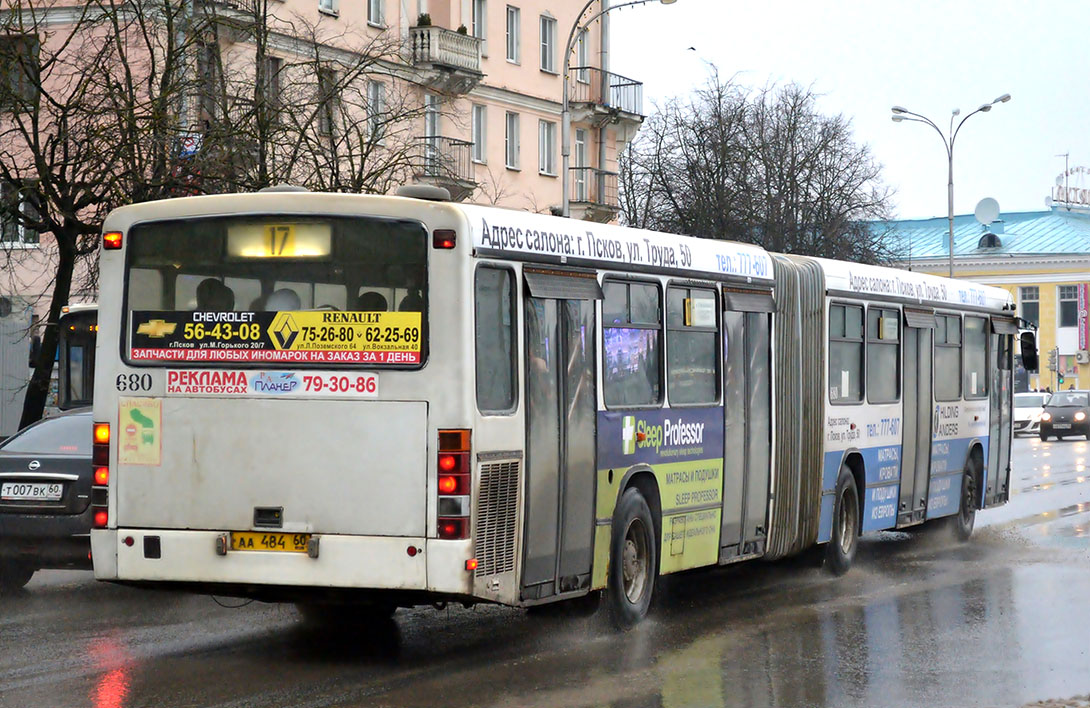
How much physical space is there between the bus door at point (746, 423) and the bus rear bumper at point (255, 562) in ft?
13.6

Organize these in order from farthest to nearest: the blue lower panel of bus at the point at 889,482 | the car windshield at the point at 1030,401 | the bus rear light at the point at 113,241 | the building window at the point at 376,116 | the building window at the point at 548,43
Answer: the car windshield at the point at 1030,401 → the building window at the point at 548,43 → the building window at the point at 376,116 → the blue lower panel of bus at the point at 889,482 → the bus rear light at the point at 113,241

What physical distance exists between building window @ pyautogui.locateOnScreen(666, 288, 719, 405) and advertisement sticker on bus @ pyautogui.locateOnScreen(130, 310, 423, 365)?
10.2 ft

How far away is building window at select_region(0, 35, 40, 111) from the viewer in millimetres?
22556

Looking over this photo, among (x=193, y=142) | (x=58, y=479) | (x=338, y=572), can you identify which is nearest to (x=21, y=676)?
(x=338, y=572)

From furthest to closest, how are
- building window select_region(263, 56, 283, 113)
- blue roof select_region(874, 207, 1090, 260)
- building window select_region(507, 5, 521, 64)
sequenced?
blue roof select_region(874, 207, 1090, 260), building window select_region(507, 5, 521, 64), building window select_region(263, 56, 283, 113)

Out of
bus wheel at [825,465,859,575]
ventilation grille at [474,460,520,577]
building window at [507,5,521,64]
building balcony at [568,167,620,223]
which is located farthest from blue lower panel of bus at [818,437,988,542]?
building balcony at [568,167,620,223]

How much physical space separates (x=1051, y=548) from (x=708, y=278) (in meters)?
6.95

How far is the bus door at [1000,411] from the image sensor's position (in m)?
20.1

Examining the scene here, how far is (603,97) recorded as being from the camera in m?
52.3

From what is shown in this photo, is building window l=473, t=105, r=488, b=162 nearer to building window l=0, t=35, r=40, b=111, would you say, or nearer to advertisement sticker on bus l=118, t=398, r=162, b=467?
building window l=0, t=35, r=40, b=111

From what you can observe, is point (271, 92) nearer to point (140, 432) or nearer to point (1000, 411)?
point (1000, 411)

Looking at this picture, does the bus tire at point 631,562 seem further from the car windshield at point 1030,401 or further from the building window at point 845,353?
the car windshield at point 1030,401

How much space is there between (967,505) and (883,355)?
134 inches

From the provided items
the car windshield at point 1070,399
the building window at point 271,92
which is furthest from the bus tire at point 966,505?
the car windshield at point 1070,399
